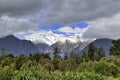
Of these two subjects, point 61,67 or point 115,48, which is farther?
point 115,48

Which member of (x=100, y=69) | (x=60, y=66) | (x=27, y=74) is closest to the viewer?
(x=27, y=74)

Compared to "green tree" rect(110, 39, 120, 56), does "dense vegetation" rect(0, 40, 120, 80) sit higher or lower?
lower

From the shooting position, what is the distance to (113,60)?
117 meters

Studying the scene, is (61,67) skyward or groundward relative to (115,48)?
groundward

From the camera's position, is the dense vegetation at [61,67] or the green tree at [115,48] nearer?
the dense vegetation at [61,67]

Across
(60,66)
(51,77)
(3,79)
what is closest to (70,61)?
(60,66)

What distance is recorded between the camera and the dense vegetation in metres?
44.9

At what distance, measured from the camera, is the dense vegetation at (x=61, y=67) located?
1769 inches

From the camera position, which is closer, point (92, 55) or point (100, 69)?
point (100, 69)

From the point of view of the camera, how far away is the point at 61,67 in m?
116

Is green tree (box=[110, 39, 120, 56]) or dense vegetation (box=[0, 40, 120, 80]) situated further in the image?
green tree (box=[110, 39, 120, 56])

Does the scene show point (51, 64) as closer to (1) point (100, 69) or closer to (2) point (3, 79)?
(1) point (100, 69)

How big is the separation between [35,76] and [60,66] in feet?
244

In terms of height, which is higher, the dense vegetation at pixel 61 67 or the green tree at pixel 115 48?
the green tree at pixel 115 48
